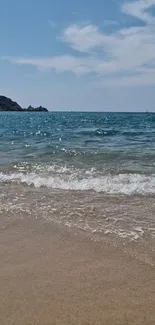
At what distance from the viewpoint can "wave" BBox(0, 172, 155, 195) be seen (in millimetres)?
7098

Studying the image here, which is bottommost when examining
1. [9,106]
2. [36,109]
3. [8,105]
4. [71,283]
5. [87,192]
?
[71,283]

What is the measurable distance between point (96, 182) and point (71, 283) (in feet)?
15.1

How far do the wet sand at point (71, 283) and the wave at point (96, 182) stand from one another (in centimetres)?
281

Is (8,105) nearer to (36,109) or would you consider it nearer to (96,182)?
(36,109)

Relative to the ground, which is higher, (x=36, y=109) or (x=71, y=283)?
(x=36, y=109)

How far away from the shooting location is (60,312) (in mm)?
2789

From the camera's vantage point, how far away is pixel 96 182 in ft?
25.4

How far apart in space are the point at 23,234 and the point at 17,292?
1.52 m

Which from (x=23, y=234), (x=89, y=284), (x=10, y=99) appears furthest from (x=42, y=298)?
(x=10, y=99)

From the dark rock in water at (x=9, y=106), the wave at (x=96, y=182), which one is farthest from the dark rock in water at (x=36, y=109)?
the wave at (x=96, y=182)

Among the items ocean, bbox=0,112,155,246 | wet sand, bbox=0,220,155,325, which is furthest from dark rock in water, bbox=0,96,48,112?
wet sand, bbox=0,220,155,325

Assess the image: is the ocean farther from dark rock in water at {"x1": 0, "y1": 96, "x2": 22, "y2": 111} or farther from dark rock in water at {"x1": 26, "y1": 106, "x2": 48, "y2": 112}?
dark rock in water at {"x1": 26, "y1": 106, "x2": 48, "y2": 112}

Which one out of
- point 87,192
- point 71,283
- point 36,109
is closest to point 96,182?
point 87,192

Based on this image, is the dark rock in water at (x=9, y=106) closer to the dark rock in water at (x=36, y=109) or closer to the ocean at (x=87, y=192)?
the dark rock in water at (x=36, y=109)
